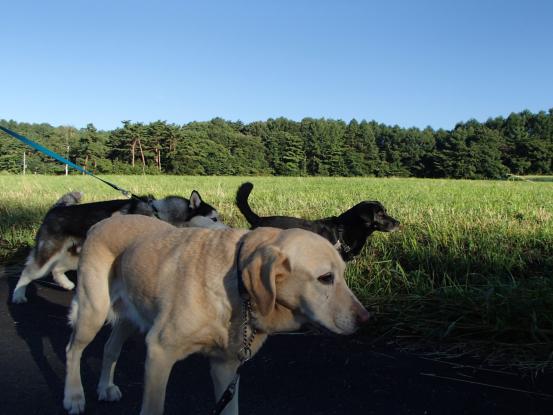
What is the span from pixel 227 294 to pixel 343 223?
18.5 ft

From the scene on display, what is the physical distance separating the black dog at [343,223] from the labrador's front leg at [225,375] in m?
4.75

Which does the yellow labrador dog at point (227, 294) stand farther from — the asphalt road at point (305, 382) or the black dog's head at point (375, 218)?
the black dog's head at point (375, 218)

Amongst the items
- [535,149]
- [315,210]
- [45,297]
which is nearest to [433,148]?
[535,149]

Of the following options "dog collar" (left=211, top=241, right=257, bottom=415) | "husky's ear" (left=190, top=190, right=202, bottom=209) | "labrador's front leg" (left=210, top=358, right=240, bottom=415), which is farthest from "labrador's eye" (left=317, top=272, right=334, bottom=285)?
"husky's ear" (left=190, top=190, right=202, bottom=209)

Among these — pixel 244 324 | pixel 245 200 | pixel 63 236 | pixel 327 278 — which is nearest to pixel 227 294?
pixel 244 324

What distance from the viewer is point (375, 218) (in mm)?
7797

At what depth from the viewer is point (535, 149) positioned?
63938mm

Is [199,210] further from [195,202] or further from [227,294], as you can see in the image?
[227,294]

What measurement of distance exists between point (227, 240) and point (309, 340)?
5.95 ft

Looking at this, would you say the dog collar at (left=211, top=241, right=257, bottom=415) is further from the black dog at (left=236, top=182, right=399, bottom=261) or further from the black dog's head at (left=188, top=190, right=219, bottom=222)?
the black dog's head at (left=188, top=190, right=219, bottom=222)

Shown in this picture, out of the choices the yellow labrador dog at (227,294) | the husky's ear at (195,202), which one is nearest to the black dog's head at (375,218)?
the husky's ear at (195,202)

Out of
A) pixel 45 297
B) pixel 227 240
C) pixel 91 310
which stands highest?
pixel 227 240

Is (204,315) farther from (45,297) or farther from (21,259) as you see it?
(21,259)

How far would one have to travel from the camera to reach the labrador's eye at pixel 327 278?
238cm
